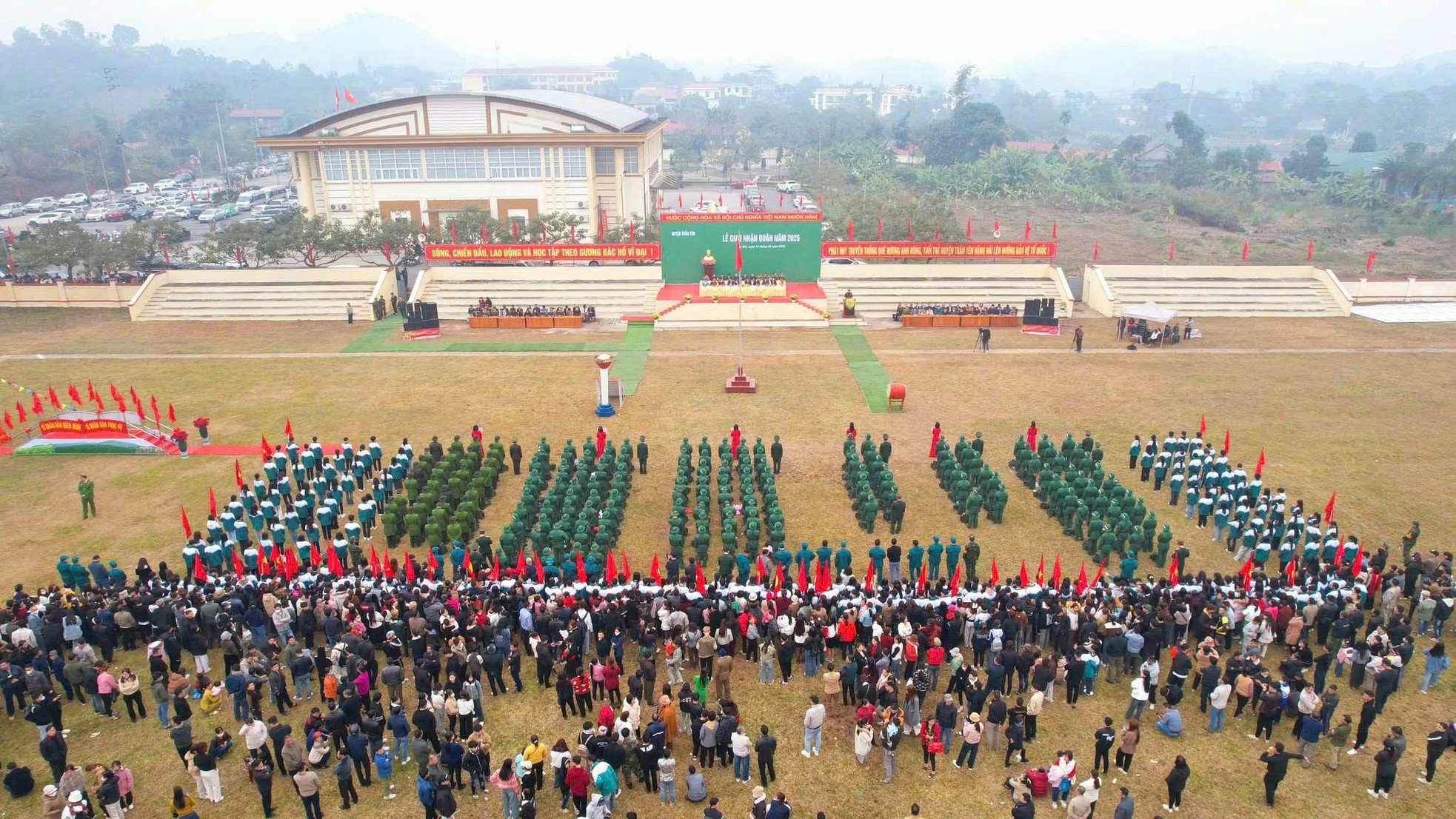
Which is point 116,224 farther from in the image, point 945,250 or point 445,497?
point 445,497

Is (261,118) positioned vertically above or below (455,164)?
above

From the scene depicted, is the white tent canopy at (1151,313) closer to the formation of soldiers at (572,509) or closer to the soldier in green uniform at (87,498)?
the formation of soldiers at (572,509)

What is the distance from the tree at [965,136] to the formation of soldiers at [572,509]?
3406 inches

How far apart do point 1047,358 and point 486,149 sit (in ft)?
128

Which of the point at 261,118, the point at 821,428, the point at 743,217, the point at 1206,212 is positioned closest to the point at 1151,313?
the point at 821,428

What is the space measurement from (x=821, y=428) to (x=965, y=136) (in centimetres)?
8458

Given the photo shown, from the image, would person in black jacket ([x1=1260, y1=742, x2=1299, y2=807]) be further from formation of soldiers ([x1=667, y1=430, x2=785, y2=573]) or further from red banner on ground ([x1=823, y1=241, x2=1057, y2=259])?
red banner on ground ([x1=823, y1=241, x2=1057, y2=259])

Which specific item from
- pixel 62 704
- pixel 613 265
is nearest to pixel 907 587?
pixel 62 704

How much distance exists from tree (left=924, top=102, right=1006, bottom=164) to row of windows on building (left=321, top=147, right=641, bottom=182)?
54800 mm

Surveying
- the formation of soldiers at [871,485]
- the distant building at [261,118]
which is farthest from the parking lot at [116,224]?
the distant building at [261,118]

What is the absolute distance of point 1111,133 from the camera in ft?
617

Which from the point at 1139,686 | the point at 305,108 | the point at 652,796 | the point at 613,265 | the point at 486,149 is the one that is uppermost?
the point at 305,108

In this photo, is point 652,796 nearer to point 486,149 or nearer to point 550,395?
point 550,395

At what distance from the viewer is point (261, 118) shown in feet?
497
